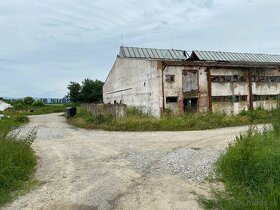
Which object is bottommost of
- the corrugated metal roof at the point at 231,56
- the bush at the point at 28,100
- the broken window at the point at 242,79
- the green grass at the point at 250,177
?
the green grass at the point at 250,177

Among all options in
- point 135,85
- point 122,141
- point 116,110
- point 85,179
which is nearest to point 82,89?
point 135,85

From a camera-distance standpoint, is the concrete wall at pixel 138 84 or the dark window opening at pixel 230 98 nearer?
the concrete wall at pixel 138 84

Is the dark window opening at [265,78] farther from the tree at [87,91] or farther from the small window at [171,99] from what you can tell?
the tree at [87,91]

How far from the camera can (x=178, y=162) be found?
866 cm

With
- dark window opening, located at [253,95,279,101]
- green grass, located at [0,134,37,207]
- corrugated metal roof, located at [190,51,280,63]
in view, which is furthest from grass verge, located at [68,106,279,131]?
corrugated metal roof, located at [190,51,280,63]

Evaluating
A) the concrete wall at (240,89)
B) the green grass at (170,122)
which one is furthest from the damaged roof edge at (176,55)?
the green grass at (170,122)

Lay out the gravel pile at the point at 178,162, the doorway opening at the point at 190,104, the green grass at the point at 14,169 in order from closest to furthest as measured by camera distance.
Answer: the green grass at the point at 14,169, the gravel pile at the point at 178,162, the doorway opening at the point at 190,104

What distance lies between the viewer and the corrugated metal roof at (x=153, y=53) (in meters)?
32.8

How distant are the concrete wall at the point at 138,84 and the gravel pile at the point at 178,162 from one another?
1023 centimetres

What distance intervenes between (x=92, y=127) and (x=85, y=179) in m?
12.3

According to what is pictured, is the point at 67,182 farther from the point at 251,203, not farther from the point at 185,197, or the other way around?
the point at 251,203

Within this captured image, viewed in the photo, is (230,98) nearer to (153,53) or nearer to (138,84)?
(138,84)

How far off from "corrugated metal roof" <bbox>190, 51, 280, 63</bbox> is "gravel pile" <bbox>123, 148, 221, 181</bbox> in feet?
79.5

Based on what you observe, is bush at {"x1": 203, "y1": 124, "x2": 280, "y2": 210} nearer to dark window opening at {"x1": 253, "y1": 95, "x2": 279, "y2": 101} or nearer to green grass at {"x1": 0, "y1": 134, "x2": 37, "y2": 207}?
green grass at {"x1": 0, "y1": 134, "x2": 37, "y2": 207}
